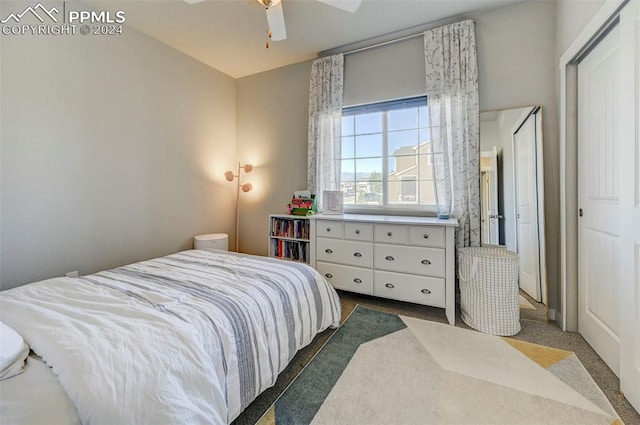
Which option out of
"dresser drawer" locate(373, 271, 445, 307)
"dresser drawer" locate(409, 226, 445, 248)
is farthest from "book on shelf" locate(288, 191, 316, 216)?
"dresser drawer" locate(409, 226, 445, 248)

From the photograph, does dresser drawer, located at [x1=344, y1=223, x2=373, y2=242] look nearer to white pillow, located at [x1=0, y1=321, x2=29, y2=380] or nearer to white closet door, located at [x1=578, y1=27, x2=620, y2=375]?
white closet door, located at [x1=578, y1=27, x2=620, y2=375]

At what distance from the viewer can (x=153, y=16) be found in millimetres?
2541

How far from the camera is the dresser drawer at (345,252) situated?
101 inches

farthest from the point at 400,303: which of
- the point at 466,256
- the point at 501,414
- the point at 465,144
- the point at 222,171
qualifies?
the point at 222,171

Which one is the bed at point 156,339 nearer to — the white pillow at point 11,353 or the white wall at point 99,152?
the white pillow at point 11,353

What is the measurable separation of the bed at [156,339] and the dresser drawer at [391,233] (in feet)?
2.74

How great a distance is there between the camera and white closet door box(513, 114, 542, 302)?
236cm

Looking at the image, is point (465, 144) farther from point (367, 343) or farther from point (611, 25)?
point (367, 343)

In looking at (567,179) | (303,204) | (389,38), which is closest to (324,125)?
(303,204)

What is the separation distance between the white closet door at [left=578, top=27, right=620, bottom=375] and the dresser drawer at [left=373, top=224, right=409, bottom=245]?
4.15 feet

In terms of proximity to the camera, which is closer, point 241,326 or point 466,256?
point 241,326

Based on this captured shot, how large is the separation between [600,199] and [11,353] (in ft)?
10.1

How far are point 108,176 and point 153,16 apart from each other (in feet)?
5.27

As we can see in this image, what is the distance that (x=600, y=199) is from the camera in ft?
5.84
